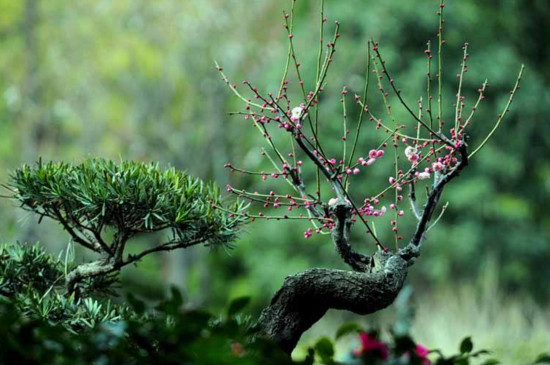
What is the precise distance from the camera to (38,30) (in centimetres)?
1378

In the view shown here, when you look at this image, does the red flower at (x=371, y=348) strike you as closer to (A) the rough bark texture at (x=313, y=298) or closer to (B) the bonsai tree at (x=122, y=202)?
(A) the rough bark texture at (x=313, y=298)

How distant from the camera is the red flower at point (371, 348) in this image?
1.66 meters

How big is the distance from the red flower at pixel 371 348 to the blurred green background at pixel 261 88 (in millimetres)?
10236

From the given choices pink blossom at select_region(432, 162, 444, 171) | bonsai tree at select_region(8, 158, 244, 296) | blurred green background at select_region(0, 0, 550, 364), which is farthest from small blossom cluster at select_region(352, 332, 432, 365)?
blurred green background at select_region(0, 0, 550, 364)

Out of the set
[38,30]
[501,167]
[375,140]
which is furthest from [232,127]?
[501,167]

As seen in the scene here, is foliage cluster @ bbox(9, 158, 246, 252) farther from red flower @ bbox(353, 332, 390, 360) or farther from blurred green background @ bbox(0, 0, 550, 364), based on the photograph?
blurred green background @ bbox(0, 0, 550, 364)

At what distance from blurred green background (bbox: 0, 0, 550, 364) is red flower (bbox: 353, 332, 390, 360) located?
1024cm

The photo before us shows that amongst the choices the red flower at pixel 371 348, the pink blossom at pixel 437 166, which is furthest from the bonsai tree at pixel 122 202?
the red flower at pixel 371 348

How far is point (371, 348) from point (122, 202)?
4.42 feet

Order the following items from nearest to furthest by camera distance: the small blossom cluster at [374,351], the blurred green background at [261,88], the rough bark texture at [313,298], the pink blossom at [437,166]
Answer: the small blossom cluster at [374,351], the rough bark texture at [313,298], the pink blossom at [437,166], the blurred green background at [261,88]

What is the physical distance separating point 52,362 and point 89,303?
1.15 m

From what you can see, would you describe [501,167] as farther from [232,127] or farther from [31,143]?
[31,143]

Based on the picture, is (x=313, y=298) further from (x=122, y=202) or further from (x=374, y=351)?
(x=374, y=351)

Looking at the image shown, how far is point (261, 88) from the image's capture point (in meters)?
13.5
